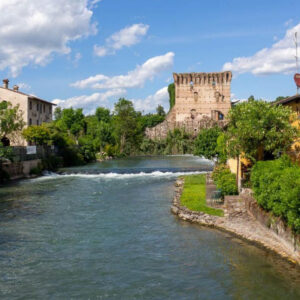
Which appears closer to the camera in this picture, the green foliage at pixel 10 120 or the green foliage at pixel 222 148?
the green foliage at pixel 222 148

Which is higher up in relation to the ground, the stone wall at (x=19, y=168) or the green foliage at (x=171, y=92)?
the green foliage at (x=171, y=92)

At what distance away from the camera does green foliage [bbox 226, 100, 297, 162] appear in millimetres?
20797

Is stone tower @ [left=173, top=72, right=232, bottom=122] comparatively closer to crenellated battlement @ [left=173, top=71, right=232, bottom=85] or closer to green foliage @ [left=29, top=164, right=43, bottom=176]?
crenellated battlement @ [left=173, top=71, right=232, bottom=85]

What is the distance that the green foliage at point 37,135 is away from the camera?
5172 cm

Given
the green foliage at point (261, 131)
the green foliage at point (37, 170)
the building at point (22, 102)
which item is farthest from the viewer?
the building at point (22, 102)

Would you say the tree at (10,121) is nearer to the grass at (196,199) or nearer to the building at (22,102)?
the building at (22,102)

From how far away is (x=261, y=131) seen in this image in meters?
21.0

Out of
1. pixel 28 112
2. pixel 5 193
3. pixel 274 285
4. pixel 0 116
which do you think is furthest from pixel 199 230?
pixel 28 112

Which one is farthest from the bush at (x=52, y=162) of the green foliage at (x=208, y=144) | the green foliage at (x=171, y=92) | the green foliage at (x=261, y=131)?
the green foliage at (x=171, y=92)

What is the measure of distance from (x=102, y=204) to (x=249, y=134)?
10.7 m

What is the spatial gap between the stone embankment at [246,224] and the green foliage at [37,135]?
34342 millimetres

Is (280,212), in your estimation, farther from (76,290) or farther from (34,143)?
(34,143)

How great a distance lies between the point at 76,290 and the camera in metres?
12.3

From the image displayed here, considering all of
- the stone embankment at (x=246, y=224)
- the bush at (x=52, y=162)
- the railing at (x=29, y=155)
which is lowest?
the stone embankment at (x=246, y=224)
